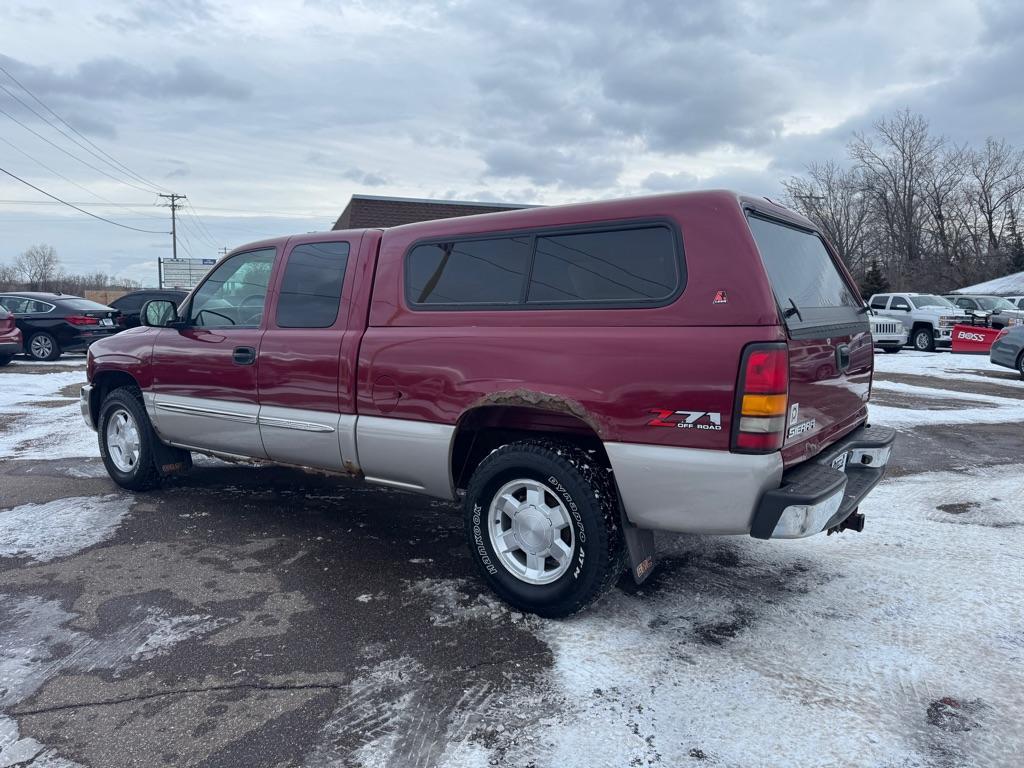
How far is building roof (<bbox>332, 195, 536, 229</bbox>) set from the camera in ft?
77.3

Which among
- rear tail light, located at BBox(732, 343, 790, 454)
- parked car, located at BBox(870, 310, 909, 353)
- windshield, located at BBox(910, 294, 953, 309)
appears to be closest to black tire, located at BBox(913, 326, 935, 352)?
windshield, located at BBox(910, 294, 953, 309)

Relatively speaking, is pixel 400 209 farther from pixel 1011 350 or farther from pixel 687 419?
pixel 687 419

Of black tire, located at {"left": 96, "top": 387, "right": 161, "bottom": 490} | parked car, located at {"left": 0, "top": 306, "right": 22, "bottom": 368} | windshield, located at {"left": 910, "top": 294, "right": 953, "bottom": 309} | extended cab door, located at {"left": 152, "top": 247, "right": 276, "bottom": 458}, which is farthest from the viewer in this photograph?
windshield, located at {"left": 910, "top": 294, "right": 953, "bottom": 309}

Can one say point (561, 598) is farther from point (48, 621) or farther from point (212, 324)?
point (212, 324)

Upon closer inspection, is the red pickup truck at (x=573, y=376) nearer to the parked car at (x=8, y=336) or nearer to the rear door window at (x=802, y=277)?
the rear door window at (x=802, y=277)

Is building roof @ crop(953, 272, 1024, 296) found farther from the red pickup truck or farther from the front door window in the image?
the front door window

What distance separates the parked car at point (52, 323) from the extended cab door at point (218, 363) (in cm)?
1226

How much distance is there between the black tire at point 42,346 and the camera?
1611 centimetres

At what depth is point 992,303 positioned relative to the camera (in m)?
24.3

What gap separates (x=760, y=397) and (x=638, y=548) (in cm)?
92

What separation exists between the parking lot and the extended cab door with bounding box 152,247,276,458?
0.58 meters

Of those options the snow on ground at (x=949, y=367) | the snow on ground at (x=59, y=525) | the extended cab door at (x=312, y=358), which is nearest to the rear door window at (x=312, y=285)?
the extended cab door at (x=312, y=358)

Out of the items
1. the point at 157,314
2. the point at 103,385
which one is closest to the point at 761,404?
the point at 157,314

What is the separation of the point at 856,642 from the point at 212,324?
4250mm
